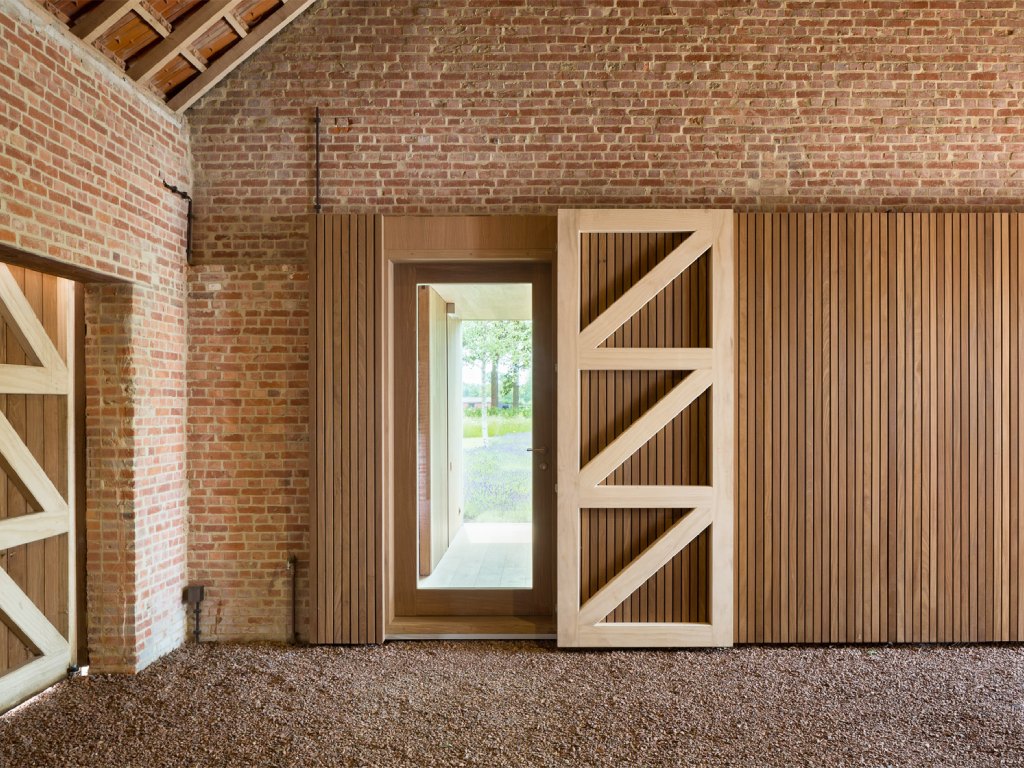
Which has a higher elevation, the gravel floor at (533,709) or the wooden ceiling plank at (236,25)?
the wooden ceiling plank at (236,25)

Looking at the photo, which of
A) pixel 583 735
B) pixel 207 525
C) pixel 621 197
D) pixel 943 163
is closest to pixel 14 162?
pixel 207 525

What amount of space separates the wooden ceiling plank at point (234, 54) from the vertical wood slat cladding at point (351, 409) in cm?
118

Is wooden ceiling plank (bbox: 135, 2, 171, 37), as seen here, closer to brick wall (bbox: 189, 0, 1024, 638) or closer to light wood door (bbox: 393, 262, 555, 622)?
brick wall (bbox: 189, 0, 1024, 638)

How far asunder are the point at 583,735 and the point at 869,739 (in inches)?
54.0

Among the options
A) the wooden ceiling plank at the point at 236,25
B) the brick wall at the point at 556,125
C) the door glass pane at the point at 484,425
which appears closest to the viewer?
the wooden ceiling plank at the point at 236,25

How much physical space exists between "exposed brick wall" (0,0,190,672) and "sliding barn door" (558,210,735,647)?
2.57m

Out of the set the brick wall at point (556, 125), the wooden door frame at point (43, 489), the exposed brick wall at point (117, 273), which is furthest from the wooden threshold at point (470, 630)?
the wooden door frame at point (43, 489)

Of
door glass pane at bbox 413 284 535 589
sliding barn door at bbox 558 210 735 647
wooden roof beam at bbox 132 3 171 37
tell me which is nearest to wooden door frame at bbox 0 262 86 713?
wooden roof beam at bbox 132 3 171 37

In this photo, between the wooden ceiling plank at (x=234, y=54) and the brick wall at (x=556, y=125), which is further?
the brick wall at (x=556, y=125)

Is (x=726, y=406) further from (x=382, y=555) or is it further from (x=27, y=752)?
(x=27, y=752)

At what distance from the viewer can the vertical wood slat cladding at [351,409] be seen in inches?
177

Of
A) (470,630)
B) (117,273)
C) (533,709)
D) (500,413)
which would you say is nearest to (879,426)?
(500,413)

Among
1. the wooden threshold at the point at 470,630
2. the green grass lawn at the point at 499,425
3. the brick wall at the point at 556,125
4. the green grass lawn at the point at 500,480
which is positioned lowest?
the wooden threshold at the point at 470,630

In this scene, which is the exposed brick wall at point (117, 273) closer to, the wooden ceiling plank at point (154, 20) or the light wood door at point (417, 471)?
the wooden ceiling plank at point (154, 20)
